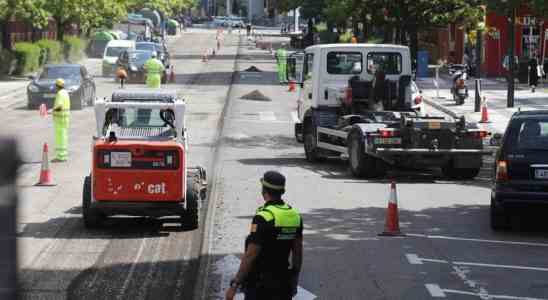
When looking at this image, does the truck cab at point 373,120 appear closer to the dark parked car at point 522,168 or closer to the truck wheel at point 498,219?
the truck wheel at point 498,219

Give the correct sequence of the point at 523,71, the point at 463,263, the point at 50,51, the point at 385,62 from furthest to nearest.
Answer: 1. the point at 50,51
2. the point at 523,71
3. the point at 385,62
4. the point at 463,263

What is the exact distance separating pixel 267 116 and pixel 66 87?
6871 mm

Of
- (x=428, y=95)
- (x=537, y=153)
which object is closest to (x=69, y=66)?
(x=428, y=95)

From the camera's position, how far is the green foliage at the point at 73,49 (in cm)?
6879

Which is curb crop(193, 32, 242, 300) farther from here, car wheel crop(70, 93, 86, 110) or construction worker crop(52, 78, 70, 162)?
car wheel crop(70, 93, 86, 110)

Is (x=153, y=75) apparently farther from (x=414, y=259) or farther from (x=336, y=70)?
(x=414, y=259)

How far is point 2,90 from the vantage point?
45344 mm

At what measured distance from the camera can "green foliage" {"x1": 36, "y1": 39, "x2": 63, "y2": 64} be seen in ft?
194

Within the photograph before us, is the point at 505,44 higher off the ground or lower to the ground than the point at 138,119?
higher

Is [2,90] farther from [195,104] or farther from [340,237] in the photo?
[340,237]

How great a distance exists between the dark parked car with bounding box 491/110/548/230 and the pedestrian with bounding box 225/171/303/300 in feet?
25.5

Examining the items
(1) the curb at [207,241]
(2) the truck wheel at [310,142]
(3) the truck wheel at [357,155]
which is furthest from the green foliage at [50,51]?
(3) the truck wheel at [357,155]

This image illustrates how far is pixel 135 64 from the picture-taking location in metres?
50.3

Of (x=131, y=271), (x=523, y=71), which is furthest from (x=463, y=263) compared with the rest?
(x=523, y=71)
